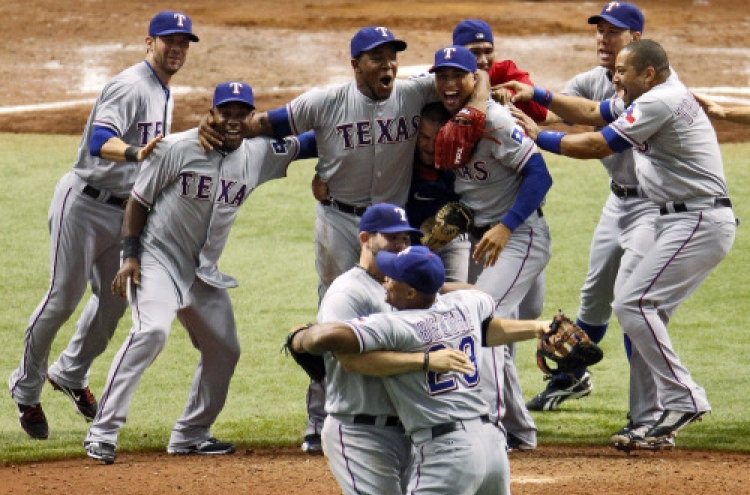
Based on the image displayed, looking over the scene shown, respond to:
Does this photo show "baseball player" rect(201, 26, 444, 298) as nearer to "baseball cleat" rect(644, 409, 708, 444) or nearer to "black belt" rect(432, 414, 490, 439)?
"baseball cleat" rect(644, 409, 708, 444)

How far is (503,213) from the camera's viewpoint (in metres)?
6.69

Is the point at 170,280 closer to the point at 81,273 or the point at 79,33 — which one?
the point at 81,273

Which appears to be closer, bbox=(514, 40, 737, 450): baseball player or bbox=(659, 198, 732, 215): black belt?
bbox=(514, 40, 737, 450): baseball player

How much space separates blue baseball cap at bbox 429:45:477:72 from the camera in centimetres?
634

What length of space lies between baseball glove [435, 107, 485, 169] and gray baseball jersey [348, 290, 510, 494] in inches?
60.7

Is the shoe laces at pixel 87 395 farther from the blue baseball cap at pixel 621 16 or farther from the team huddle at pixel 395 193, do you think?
the blue baseball cap at pixel 621 16

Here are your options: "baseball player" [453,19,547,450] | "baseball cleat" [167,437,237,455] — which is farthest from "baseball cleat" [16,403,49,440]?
"baseball player" [453,19,547,450]

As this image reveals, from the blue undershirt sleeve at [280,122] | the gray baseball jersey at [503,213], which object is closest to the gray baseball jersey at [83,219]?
the blue undershirt sleeve at [280,122]

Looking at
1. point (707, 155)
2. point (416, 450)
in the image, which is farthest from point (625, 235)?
point (416, 450)

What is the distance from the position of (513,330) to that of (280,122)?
1983mm

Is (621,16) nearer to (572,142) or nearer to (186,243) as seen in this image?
(572,142)

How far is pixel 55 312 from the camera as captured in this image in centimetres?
719

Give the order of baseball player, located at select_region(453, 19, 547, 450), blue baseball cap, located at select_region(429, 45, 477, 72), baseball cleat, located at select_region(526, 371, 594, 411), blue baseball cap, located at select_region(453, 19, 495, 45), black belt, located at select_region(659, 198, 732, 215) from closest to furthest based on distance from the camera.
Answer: blue baseball cap, located at select_region(429, 45, 477, 72), black belt, located at select_region(659, 198, 732, 215), baseball player, located at select_region(453, 19, 547, 450), blue baseball cap, located at select_region(453, 19, 495, 45), baseball cleat, located at select_region(526, 371, 594, 411)

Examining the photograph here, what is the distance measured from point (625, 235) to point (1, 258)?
4.99 m
